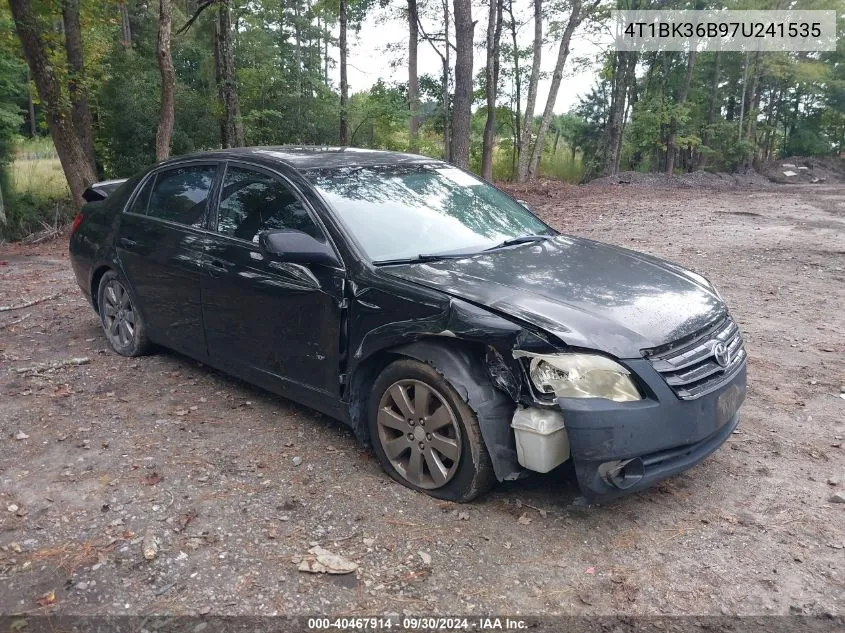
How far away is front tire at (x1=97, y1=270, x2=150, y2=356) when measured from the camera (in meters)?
5.37

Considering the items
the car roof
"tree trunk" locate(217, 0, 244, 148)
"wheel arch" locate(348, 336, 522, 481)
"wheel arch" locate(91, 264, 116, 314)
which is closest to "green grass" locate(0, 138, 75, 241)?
"tree trunk" locate(217, 0, 244, 148)

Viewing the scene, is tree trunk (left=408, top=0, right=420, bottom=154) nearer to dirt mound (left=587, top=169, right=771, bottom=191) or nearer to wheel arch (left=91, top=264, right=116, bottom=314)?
dirt mound (left=587, top=169, right=771, bottom=191)

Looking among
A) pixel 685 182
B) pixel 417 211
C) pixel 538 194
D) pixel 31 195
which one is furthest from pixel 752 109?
pixel 417 211

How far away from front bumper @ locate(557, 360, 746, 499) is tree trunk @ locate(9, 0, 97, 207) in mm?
11832

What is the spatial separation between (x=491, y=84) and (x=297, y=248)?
19886 mm

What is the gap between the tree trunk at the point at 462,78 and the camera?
45.3 feet

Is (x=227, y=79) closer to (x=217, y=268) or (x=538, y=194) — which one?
(x=538, y=194)

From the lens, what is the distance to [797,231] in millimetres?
11594

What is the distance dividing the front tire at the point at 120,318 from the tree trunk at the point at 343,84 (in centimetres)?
1679

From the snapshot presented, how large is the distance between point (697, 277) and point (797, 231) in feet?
29.4

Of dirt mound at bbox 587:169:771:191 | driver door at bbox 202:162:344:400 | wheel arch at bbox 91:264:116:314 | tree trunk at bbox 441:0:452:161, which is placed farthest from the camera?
tree trunk at bbox 441:0:452:161

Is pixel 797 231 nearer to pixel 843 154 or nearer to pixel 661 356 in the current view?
pixel 661 356

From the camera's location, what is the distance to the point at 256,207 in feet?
14.1

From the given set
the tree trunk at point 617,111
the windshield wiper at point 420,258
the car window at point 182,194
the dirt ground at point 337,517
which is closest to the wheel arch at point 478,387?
the dirt ground at point 337,517
